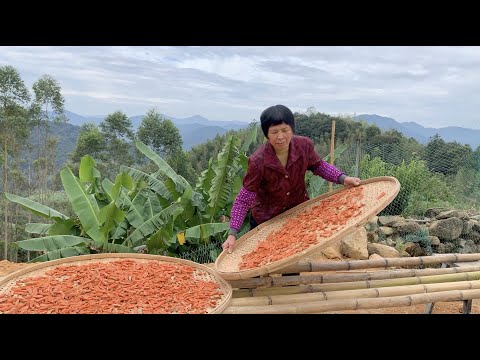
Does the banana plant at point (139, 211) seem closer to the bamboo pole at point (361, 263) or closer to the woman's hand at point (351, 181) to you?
the bamboo pole at point (361, 263)

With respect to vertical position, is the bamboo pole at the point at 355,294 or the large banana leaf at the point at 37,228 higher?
the bamboo pole at the point at 355,294

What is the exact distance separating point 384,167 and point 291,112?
388 centimetres

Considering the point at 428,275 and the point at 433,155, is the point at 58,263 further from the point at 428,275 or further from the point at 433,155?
the point at 433,155

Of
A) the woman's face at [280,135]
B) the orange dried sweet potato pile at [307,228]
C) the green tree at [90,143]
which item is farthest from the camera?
the green tree at [90,143]

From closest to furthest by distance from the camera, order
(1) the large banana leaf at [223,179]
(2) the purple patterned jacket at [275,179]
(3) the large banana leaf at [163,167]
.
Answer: (2) the purple patterned jacket at [275,179] < (1) the large banana leaf at [223,179] < (3) the large banana leaf at [163,167]

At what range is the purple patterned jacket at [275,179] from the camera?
97.4 inches

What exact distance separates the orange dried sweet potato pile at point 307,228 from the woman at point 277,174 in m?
0.13

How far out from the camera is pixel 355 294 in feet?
7.79

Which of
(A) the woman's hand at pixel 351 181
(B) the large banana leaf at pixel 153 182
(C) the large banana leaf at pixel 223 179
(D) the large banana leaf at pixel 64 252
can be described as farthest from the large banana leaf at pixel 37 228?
(A) the woman's hand at pixel 351 181

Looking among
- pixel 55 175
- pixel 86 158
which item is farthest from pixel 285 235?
pixel 55 175

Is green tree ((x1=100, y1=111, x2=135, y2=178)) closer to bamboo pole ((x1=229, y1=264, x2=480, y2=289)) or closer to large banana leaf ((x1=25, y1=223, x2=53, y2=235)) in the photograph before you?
large banana leaf ((x1=25, y1=223, x2=53, y2=235))

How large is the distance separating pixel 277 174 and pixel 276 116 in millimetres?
381

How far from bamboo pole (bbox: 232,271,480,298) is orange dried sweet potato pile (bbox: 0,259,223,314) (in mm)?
232

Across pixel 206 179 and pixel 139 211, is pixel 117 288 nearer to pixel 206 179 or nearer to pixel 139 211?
pixel 139 211
